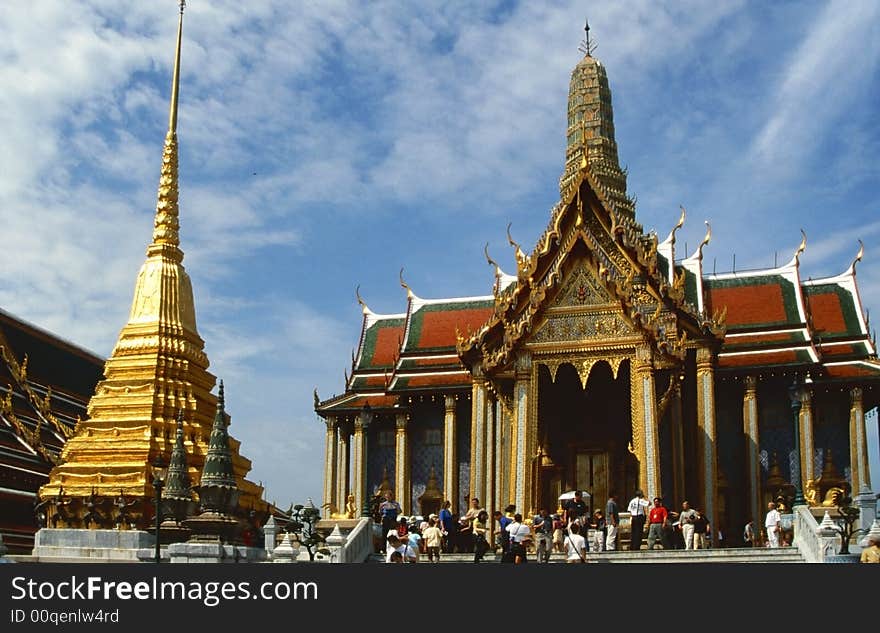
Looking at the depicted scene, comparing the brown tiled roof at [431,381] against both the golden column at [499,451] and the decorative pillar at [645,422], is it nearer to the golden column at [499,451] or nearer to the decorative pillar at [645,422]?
the golden column at [499,451]

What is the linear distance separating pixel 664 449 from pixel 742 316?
21.1 feet

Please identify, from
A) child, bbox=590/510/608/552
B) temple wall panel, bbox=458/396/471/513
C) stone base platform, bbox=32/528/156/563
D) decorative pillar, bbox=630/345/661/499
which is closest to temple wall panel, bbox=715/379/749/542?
decorative pillar, bbox=630/345/661/499

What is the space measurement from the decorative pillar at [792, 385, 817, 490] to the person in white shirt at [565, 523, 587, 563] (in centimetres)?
1092

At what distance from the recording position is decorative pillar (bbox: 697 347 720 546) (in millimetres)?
25641

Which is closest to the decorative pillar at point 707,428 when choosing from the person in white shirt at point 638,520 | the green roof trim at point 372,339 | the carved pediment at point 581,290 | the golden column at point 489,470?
the carved pediment at point 581,290

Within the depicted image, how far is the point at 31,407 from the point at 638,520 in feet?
74.3

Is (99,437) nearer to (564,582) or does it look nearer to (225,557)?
(225,557)

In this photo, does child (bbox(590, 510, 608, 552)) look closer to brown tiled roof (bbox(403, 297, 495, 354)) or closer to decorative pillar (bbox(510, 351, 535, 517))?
decorative pillar (bbox(510, 351, 535, 517))

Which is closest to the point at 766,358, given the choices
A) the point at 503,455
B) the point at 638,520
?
the point at 503,455

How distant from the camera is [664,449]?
87.7 ft

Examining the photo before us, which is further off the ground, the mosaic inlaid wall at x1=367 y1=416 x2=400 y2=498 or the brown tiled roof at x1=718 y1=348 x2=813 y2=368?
the brown tiled roof at x1=718 y1=348 x2=813 y2=368

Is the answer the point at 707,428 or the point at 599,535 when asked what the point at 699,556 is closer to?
the point at 599,535

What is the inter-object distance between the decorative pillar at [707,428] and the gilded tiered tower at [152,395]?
426 inches

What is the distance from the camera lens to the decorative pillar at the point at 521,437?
24.8 m
